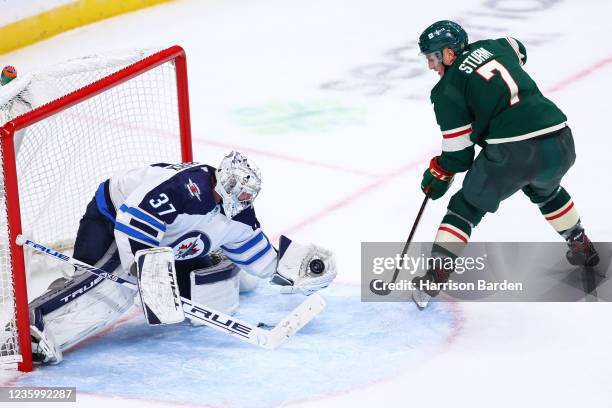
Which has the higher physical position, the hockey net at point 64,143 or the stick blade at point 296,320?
the hockey net at point 64,143

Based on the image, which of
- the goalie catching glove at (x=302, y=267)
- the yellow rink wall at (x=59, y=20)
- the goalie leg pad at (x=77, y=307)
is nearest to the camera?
the goalie leg pad at (x=77, y=307)

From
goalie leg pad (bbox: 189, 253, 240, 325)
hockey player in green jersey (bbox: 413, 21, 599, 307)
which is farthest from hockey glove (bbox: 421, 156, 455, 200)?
goalie leg pad (bbox: 189, 253, 240, 325)

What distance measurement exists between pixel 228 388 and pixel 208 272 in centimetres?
48

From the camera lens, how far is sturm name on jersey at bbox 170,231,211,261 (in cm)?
359

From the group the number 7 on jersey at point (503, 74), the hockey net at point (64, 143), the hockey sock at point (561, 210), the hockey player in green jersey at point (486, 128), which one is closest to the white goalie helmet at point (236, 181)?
the hockey net at point (64, 143)

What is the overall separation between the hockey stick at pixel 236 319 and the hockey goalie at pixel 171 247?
0.21 feet

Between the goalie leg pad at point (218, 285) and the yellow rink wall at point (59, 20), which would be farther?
the yellow rink wall at point (59, 20)

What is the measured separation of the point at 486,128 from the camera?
3658mm

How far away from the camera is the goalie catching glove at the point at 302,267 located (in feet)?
12.6

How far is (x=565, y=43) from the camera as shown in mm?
6555

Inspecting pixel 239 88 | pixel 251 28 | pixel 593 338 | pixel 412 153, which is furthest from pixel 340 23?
pixel 593 338

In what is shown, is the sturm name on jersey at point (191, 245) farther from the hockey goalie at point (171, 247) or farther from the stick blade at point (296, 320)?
the stick blade at point (296, 320)

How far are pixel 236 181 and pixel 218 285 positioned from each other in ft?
1.49

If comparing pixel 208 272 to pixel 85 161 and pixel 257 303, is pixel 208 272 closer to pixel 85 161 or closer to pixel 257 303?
pixel 257 303
